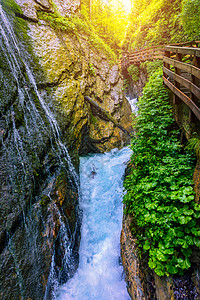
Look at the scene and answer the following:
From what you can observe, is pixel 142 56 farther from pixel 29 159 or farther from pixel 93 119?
pixel 29 159

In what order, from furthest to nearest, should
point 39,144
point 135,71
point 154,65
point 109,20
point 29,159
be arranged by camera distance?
point 135,71 < point 109,20 < point 154,65 < point 39,144 < point 29,159

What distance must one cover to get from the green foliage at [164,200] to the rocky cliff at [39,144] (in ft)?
7.87

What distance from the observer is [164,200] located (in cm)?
276

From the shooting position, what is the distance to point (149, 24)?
1380 centimetres

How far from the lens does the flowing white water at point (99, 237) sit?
14.3ft

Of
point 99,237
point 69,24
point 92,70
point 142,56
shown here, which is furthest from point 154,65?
point 99,237

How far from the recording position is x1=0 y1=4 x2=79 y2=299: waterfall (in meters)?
3.54

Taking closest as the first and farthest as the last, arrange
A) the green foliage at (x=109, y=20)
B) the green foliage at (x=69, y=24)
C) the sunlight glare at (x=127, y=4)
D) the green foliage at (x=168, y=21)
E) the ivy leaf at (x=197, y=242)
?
the ivy leaf at (x=197, y=242), the green foliage at (x=168, y=21), the green foliage at (x=69, y=24), the green foliage at (x=109, y=20), the sunlight glare at (x=127, y=4)

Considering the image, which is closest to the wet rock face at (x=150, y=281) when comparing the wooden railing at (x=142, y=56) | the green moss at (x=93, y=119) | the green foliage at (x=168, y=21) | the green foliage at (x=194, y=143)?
the green foliage at (x=194, y=143)

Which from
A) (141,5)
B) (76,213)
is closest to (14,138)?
(76,213)

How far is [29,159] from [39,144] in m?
0.64

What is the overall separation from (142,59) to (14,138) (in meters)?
14.9

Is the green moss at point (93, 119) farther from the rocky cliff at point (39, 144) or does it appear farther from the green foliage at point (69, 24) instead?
the green foliage at point (69, 24)

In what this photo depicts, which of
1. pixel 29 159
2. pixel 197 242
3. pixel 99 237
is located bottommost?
pixel 99 237
